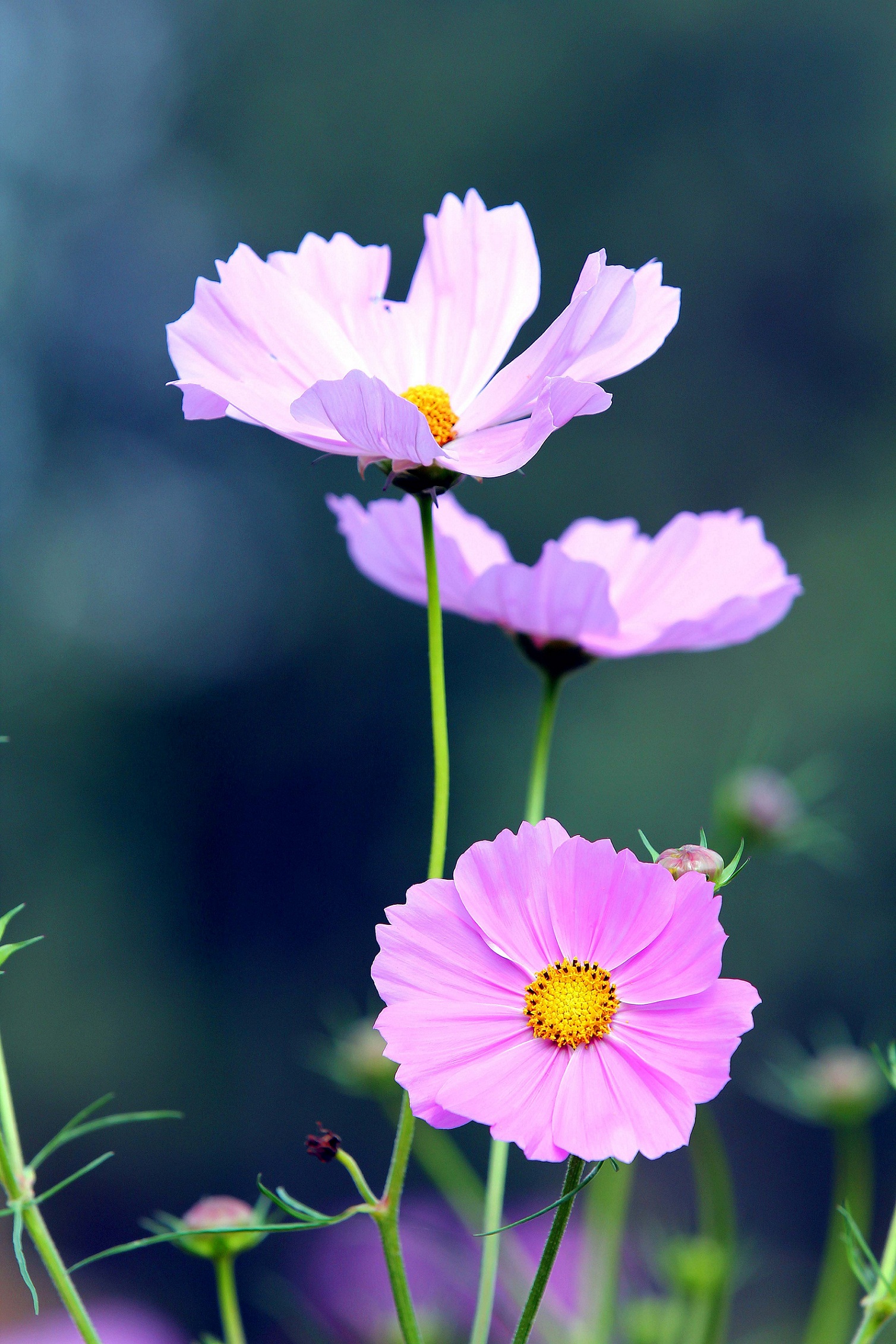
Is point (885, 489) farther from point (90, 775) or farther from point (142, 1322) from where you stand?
point (142, 1322)

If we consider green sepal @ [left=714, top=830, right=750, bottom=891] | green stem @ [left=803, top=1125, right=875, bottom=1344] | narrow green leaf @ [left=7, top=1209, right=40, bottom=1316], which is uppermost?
green sepal @ [left=714, top=830, right=750, bottom=891]

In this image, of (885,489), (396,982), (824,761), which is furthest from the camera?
(885,489)

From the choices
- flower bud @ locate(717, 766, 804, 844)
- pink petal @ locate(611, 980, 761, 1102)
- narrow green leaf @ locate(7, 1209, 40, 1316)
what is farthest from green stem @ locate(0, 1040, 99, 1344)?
flower bud @ locate(717, 766, 804, 844)

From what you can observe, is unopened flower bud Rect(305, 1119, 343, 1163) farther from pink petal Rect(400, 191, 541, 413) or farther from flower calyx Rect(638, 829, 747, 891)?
pink petal Rect(400, 191, 541, 413)

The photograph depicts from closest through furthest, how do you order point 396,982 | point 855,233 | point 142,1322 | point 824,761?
point 396,982 < point 142,1322 < point 824,761 < point 855,233

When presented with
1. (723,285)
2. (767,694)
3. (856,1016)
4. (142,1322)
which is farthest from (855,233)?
(142,1322)

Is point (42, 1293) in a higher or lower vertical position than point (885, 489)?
lower

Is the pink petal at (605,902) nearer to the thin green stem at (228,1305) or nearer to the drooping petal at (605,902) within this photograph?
the drooping petal at (605,902)

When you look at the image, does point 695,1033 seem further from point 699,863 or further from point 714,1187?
point 714,1187
